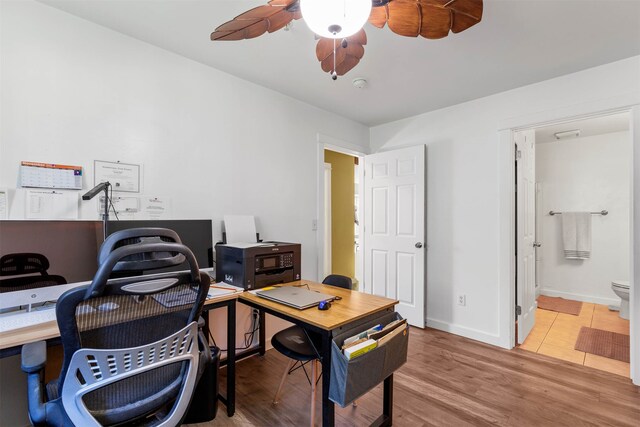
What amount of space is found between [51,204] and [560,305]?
219 inches

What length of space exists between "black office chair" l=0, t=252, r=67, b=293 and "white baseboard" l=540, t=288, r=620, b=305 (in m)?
5.81

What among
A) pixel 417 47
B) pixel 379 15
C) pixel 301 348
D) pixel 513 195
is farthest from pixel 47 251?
pixel 513 195

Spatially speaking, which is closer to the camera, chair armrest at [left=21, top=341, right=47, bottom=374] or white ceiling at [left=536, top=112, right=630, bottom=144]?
chair armrest at [left=21, top=341, right=47, bottom=374]

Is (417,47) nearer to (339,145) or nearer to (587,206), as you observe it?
(339,145)

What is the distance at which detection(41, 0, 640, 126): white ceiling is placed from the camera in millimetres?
1752

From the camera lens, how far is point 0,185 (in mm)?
1582

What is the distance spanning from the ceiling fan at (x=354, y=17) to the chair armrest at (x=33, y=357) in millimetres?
1497

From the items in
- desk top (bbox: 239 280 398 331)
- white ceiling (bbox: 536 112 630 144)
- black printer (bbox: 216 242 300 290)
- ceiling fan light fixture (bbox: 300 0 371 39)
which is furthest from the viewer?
A: white ceiling (bbox: 536 112 630 144)

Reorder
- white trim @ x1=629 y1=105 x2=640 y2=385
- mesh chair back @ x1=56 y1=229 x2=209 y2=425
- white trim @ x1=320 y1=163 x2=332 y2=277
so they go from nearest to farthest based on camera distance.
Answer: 1. mesh chair back @ x1=56 y1=229 x2=209 y2=425
2. white trim @ x1=629 y1=105 x2=640 y2=385
3. white trim @ x1=320 y1=163 x2=332 y2=277

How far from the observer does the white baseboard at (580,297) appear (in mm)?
4107

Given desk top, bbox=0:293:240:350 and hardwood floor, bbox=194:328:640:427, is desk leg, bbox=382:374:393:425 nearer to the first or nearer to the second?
hardwood floor, bbox=194:328:640:427

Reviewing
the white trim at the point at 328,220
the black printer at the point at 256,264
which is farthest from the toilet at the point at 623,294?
the black printer at the point at 256,264

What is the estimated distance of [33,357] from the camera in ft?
3.46

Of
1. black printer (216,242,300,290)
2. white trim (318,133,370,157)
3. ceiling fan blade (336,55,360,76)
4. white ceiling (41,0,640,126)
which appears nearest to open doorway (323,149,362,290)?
white trim (318,133,370,157)
